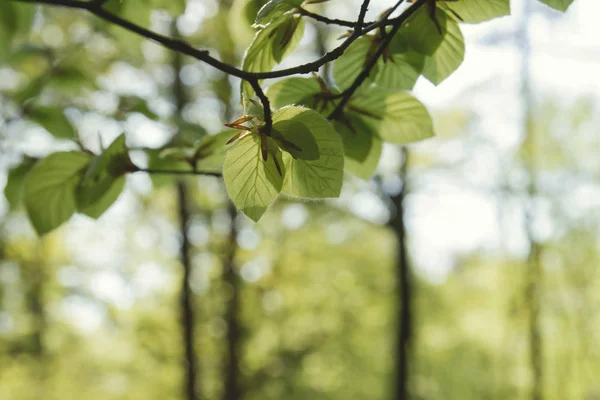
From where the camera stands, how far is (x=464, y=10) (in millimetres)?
307

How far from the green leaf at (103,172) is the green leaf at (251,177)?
11cm

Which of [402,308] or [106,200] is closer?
[106,200]

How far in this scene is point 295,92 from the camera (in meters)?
0.32

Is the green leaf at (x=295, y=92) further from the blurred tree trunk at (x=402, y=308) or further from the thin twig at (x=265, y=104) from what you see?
the blurred tree trunk at (x=402, y=308)

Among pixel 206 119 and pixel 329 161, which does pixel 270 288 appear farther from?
pixel 329 161

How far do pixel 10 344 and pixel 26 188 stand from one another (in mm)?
7744

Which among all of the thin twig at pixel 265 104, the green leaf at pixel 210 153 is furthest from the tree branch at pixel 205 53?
the green leaf at pixel 210 153

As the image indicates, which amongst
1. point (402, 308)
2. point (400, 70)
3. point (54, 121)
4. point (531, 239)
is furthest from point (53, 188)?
point (531, 239)

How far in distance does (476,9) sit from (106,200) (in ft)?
0.94

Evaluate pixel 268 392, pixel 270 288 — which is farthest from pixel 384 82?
pixel 268 392

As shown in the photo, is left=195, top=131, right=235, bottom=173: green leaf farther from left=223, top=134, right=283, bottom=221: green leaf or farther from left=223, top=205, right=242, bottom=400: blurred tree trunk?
left=223, top=205, right=242, bottom=400: blurred tree trunk

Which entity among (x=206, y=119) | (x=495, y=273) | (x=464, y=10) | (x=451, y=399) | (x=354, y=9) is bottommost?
(x=451, y=399)

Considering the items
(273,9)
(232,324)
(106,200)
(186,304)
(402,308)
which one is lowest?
(232,324)

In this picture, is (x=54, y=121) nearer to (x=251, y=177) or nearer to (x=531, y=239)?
(x=251, y=177)
